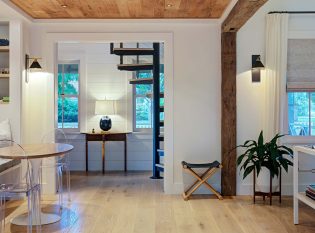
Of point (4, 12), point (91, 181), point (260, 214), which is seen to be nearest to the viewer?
point (260, 214)

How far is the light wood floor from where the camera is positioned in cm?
381

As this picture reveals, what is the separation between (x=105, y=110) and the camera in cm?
710

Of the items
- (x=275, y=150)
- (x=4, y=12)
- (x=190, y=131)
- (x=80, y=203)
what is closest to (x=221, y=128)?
(x=190, y=131)

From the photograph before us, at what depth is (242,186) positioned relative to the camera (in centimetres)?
529

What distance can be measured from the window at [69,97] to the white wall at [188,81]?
2.10 metres

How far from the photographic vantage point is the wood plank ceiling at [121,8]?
4.46 metres

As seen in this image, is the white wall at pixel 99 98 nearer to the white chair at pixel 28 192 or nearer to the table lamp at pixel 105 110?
the table lamp at pixel 105 110

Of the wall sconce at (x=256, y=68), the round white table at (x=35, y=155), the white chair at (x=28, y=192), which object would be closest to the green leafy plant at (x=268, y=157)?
the wall sconce at (x=256, y=68)

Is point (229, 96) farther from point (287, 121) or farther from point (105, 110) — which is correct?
point (105, 110)

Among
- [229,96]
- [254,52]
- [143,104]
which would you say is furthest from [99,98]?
[254,52]

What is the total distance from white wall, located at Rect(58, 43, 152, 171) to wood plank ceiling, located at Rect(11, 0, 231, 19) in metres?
2.15

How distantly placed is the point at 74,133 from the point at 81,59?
1.48 meters

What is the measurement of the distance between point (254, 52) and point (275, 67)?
37 centimetres

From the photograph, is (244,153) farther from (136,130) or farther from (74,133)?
(74,133)
